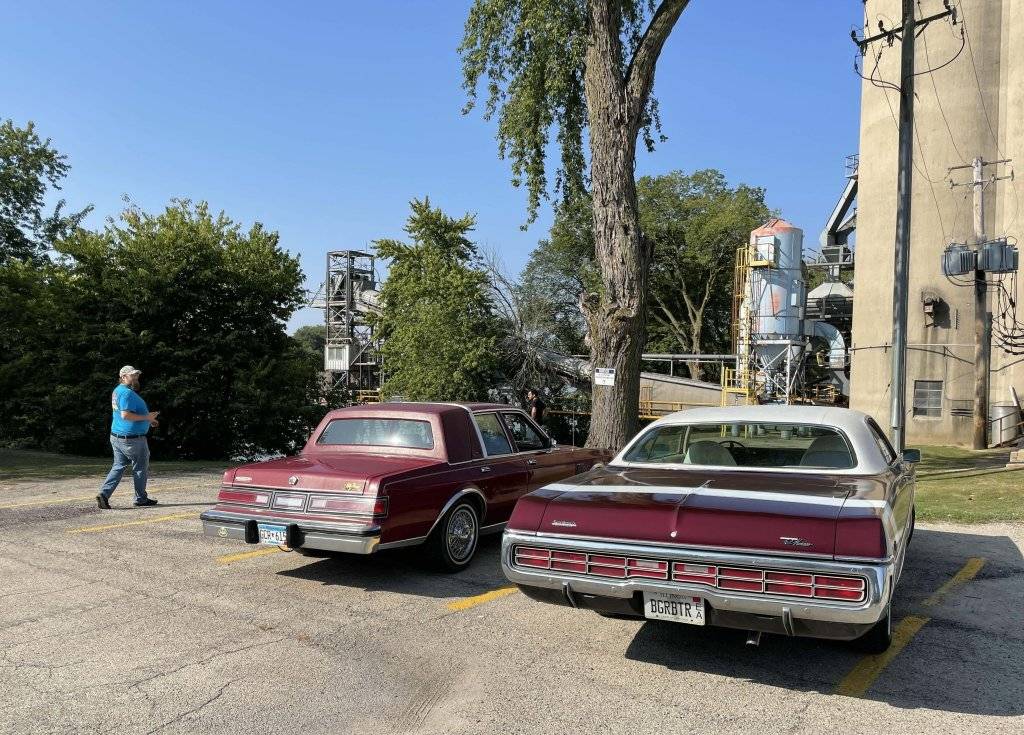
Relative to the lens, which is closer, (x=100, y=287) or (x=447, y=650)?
(x=447, y=650)

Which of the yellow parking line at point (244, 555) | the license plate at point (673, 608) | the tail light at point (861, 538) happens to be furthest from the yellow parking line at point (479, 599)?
the tail light at point (861, 538)

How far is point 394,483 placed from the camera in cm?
591

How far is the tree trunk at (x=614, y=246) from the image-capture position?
11.9m

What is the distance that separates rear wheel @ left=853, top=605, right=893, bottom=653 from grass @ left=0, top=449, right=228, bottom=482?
11856 millimetres

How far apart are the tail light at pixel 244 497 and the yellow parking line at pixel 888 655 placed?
14.4ft

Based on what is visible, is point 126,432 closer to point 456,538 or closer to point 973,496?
point 456,538

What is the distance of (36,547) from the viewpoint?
7.21m

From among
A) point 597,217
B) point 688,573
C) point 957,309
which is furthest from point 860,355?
point 688,573

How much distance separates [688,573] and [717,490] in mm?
697

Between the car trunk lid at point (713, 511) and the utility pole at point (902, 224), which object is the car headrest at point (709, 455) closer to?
the car trunk lid at point (713, 511)

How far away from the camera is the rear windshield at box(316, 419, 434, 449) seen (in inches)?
271

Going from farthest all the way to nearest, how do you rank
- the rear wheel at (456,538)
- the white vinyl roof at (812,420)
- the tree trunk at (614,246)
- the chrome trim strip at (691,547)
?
the tree trunk at (614,246), the rear wheel at (456,538), the white vinyl roof at (812,420), the chrome trim strip at (691,547)

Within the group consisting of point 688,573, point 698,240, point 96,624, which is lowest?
point 96,624

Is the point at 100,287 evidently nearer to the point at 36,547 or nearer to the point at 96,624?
the point at 36,547
